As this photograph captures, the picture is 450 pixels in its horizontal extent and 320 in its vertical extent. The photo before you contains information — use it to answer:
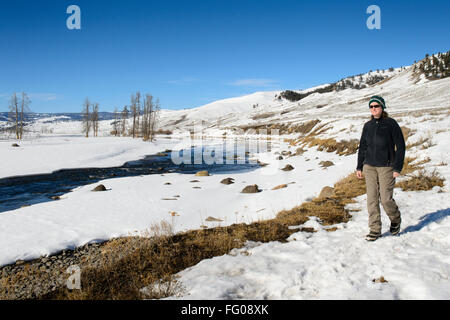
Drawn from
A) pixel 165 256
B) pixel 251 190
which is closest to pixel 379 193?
pixel 165 256

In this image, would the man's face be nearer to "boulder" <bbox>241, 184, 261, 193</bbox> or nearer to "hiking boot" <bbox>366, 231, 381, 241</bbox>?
"hiking boot" <bbox>366, 231, 381, 241</bbox>

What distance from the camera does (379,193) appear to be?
4996 millimetres

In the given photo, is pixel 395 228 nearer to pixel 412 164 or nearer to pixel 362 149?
pixel 362 149

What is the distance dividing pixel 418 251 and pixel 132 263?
5105mm

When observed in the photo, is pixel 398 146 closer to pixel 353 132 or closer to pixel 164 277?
pixel 164 277

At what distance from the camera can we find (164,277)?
4.20 m

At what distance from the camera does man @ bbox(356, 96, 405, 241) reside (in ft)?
15.6

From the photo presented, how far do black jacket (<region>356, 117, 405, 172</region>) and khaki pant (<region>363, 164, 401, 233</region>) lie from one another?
0.14 m

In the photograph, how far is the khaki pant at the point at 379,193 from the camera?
15.7 feet

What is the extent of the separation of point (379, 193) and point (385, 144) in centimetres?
95

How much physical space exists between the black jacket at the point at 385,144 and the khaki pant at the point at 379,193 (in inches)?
5.4

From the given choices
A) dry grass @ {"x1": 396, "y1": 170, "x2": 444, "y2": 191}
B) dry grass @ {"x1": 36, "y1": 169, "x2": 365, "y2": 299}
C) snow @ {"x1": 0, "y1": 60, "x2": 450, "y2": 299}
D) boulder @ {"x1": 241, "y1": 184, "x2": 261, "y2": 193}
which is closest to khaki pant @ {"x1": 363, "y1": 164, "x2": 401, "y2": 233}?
snow @ {"x1": 0, "y1": 60, "x2": 450, "y2": 299}

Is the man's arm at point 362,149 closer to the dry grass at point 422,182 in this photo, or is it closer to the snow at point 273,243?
the snow at point 273,243
